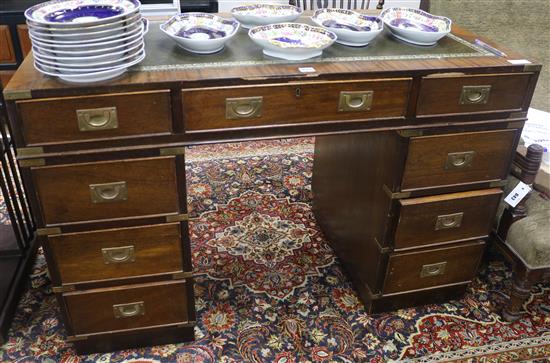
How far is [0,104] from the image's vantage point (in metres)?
1.71

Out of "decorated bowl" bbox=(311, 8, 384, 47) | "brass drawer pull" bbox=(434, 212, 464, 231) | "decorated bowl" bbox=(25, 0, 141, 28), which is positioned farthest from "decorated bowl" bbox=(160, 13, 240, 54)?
"brass drawer pull" bbox=(434, 212, 464, 231)

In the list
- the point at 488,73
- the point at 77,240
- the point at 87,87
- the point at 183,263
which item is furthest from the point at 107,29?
the point at 488,73

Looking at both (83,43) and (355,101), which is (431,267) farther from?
(83,43)

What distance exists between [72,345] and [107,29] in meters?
0.99

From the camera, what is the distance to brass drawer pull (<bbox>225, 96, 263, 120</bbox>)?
1267 millimetres

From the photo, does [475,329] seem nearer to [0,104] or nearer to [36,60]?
[36,60]

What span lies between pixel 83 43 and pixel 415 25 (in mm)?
995

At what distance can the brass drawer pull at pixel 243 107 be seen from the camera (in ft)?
4.16

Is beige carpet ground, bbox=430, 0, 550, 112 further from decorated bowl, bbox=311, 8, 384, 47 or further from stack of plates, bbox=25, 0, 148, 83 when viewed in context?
stack of plates, bbox=25, 0, 148, 83

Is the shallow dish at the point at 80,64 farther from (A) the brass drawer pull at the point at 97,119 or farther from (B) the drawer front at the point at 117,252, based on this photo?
(B) the drawer front at the point at 117,252

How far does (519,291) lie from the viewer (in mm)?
1668

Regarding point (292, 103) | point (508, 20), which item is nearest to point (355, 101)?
point (292, 103)

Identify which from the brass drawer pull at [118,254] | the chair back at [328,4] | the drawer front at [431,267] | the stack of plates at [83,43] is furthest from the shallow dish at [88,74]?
the chair back at [328,4]

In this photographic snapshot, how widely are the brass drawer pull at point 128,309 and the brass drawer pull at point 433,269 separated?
896mm
